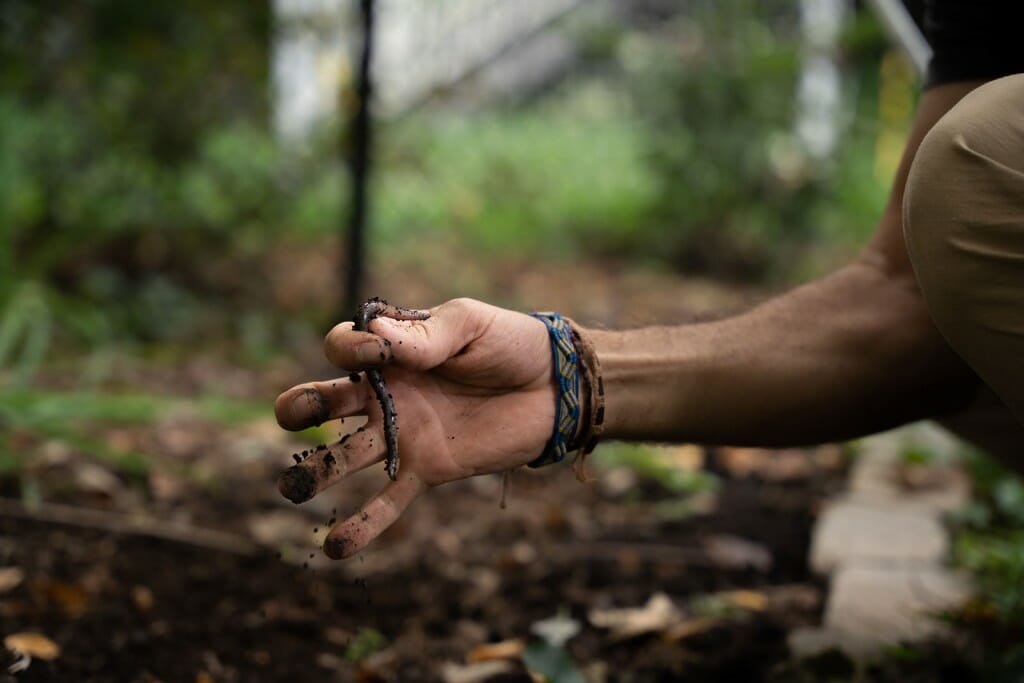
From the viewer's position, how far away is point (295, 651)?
1679 mm

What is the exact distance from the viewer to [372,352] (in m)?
1.17

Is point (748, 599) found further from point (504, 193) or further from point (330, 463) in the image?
point (504, 193)

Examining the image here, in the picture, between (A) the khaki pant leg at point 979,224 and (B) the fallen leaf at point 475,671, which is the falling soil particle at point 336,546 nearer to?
(B) the fallen leaf at point 475,671

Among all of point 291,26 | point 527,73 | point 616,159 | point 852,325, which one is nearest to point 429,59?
point 616,159

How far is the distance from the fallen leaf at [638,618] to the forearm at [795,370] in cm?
43

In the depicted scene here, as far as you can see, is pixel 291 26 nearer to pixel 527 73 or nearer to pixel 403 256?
pixel 403 256

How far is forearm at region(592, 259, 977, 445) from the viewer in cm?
150

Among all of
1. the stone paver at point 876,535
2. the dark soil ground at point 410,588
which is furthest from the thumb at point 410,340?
the stone paver at point 876,535

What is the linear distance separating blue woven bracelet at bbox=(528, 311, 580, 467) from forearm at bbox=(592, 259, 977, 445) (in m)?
0.07

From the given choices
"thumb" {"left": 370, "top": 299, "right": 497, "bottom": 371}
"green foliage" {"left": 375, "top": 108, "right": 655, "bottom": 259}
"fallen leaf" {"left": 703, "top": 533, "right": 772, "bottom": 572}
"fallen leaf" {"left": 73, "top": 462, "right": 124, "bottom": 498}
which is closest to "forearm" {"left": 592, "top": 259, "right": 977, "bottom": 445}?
"thumb" {"left": 370, "top": 299, "right": 497, "bottom": 371}

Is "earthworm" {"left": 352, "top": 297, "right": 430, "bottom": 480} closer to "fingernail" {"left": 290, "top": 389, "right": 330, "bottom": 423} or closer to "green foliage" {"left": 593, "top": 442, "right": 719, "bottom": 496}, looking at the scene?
"fingernail" {"left": 290, "top": 389, "right": 330, "bottom": 423}

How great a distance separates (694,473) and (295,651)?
1357 millimetres

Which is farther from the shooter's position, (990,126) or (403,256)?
(403,256)

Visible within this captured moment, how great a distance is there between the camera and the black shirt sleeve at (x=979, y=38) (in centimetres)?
156
